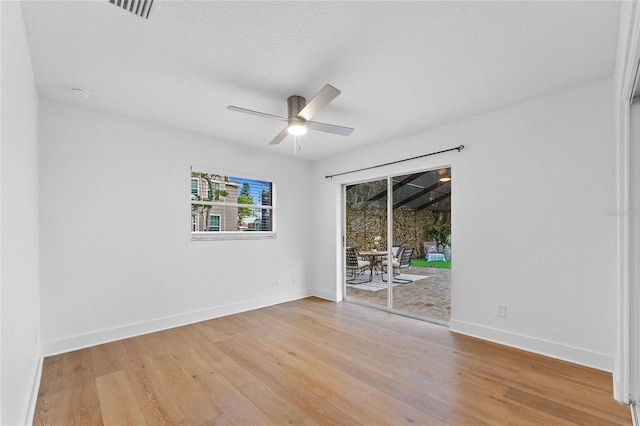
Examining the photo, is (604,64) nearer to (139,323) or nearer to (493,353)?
(493,353)

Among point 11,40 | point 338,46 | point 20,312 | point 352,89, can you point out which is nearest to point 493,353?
point 352,89

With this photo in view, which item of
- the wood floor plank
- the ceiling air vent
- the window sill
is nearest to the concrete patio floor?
the window sill

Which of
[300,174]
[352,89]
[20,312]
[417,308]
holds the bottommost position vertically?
[417,308]

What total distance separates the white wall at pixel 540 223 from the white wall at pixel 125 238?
303 centimetres

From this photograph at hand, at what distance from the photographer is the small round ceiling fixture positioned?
8.60ft

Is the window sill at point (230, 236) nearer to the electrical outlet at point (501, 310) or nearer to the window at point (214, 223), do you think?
the window at point (214, 223)

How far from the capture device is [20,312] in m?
1.71

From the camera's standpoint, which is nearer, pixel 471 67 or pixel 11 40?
pixel 11 40

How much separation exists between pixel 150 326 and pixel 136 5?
3257 mm

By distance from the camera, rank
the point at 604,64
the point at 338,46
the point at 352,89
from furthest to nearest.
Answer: the point at 352,89 → the point at 604,64 → the point at 338,46

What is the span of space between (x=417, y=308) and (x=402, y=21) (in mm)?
3610

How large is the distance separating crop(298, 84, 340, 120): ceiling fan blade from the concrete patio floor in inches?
119

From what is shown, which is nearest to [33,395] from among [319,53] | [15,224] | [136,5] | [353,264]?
[15,224]

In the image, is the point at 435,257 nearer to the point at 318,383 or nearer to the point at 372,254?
the point at 372,254
